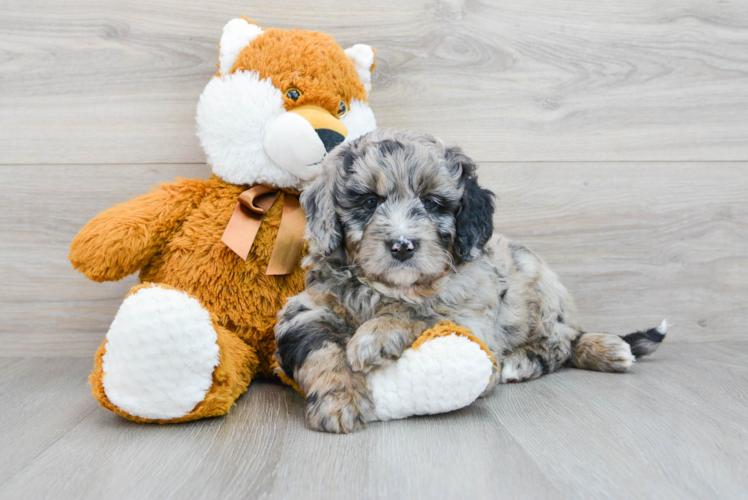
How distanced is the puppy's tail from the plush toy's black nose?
118 cm

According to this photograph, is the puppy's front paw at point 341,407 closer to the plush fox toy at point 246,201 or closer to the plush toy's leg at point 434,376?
the plush toy's leg at point 434,376

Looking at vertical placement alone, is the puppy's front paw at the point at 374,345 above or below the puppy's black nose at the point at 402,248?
below

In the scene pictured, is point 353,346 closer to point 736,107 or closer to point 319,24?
point 319,24

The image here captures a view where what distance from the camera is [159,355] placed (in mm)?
1404

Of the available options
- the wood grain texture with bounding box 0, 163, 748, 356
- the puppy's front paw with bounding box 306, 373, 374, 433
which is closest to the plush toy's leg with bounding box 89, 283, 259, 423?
the puppy's front paw with bounding box 306, 373, 374, 433

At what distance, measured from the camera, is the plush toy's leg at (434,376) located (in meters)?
1.44

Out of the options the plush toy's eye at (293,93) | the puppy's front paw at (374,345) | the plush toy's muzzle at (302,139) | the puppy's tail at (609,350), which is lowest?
the puppy's tail at (609,350)

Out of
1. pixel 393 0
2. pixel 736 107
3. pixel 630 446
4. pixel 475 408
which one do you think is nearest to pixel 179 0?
pixel 393 0

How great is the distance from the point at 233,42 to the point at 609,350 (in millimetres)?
1728

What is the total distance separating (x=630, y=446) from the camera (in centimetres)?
136

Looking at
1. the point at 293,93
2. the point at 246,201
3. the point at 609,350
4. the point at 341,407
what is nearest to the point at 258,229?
the point at 246,201

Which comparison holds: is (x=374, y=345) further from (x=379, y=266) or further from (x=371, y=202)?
(x=371, y=202)

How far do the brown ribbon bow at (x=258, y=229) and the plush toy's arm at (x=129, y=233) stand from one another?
203 mm

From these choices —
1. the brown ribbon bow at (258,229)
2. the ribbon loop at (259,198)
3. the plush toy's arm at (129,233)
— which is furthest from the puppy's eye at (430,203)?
the plush toy's arm at (129,233)
